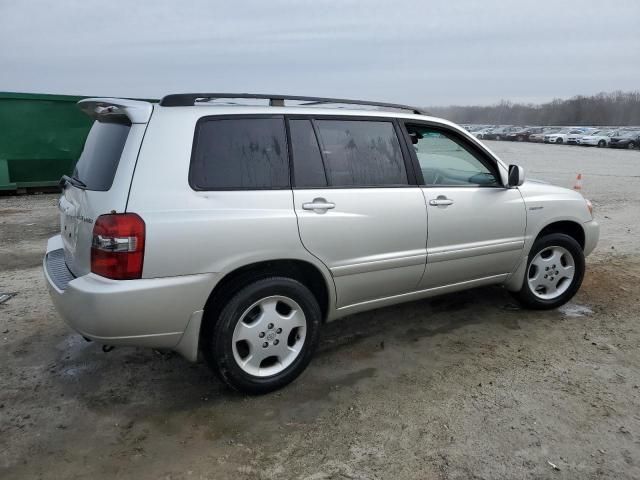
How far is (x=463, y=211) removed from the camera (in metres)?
3.84

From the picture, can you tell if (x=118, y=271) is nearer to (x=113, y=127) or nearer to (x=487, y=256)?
(x=113, y=127)

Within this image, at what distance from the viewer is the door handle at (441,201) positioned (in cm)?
368

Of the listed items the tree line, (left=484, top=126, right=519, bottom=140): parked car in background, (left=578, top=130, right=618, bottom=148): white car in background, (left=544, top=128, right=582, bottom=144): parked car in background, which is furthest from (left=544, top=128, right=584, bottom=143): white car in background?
the tree line

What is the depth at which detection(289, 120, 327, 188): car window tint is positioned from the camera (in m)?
3.21

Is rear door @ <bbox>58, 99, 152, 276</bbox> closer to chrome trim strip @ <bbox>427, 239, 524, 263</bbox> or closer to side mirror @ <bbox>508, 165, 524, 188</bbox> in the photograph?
chrome trim strip @ <bbox>427, 239, 524, 263</bbox>

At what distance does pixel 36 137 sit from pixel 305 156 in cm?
1033

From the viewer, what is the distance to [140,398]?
3201 mm

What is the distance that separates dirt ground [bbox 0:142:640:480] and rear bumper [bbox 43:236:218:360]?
514mm

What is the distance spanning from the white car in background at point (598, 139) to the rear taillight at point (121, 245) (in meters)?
44.2

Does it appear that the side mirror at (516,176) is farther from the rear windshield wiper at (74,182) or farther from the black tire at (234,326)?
the rear windshield wiper at (74,182)

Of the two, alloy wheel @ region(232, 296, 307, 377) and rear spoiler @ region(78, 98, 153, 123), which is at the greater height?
rear spoiler @ region(78, 98, 153, 123)

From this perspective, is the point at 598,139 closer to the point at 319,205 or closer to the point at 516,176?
the point at 516,176

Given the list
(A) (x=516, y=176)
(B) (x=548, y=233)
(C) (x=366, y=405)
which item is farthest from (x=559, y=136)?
(C) (x=366, y=405)

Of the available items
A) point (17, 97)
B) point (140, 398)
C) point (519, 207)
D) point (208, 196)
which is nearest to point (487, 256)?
point (519, 207)
